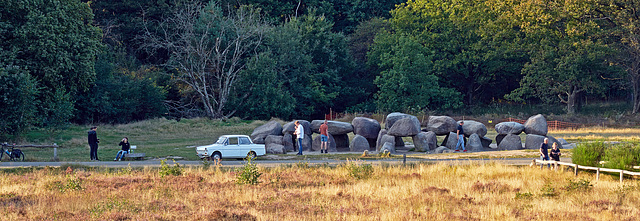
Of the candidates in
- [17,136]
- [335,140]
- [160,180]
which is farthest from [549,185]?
[17,136]

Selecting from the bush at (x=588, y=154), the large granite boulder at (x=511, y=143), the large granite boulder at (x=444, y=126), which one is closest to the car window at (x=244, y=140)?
the large granite boulder at (x=444, y=126)

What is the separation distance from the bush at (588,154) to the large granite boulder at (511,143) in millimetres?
9777

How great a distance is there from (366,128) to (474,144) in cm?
613

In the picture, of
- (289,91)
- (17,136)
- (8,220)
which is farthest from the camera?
(289,91)

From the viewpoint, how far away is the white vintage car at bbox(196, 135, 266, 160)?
1125 inches

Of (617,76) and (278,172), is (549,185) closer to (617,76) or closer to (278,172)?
(278,172)

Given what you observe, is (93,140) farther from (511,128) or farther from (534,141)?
(534,141)

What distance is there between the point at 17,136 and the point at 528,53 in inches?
1897

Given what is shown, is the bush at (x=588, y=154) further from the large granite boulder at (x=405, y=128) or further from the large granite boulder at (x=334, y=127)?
the large granite boulder at (x=334, y=127)

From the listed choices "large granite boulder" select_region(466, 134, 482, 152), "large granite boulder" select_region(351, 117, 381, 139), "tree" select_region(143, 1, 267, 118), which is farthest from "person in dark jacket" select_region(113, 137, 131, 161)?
"tree" select_region(143, 1, 267, 118)

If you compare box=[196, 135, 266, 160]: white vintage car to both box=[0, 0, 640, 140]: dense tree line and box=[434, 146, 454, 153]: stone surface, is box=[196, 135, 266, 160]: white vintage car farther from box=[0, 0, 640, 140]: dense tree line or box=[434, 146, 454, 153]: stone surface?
box=[0, 0, 640, 140]: dense tree line

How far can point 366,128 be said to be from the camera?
35.5m

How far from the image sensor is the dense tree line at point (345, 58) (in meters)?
58.5

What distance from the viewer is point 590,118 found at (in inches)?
2296
